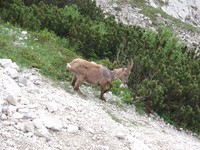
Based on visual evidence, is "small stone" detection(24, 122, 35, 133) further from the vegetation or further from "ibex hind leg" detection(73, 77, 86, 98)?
the vegetation

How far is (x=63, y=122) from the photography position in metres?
9.73

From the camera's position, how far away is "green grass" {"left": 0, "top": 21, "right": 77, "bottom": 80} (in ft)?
44.6

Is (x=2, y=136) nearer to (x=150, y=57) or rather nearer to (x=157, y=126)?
(x=157, y=126)

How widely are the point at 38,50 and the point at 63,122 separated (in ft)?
19.7

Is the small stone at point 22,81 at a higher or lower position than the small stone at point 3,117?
lower

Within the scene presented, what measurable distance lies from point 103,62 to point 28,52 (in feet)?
11.2

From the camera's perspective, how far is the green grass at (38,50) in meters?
13.6

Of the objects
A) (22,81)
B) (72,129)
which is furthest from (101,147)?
(22,81)

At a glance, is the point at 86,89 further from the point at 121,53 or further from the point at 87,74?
the point at 121,53

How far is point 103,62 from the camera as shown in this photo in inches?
655

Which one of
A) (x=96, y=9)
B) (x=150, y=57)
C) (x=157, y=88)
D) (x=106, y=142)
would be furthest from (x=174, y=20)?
(x=106, y=142)

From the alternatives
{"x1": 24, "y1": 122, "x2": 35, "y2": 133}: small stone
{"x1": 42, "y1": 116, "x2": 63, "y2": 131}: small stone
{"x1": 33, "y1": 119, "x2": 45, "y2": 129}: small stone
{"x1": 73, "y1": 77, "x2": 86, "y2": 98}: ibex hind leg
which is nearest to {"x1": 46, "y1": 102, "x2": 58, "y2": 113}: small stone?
{"x1": 42, "y1": 116, "x2": 63, "y2": 131}: small stone

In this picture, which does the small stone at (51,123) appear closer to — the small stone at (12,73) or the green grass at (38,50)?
the small stone at (12,73)

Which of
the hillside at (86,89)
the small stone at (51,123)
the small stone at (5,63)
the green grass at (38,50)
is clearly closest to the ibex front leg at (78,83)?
the hillside at (86,89)
